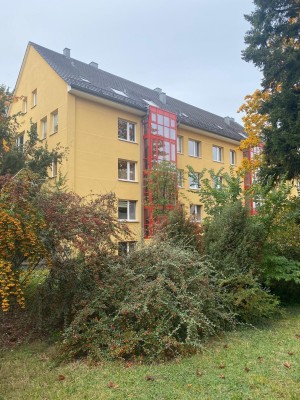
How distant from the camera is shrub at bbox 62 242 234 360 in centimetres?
501

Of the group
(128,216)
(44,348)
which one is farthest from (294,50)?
(128,216)

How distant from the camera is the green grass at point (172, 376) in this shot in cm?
384

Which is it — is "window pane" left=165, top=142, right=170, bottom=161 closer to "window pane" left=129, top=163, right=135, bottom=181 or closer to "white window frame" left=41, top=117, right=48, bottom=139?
"window pane" left=129, top=163, right=135, bottom=181

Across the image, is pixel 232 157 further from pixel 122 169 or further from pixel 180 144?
pixel 122 169

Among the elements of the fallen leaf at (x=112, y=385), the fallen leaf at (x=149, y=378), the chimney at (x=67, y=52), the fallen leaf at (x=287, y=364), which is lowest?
the fallen leaf at (x=112, y=385)

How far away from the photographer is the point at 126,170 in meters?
22.4

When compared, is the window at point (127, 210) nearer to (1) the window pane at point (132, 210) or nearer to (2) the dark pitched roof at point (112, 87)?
(1) the window pane at point (132, 210)

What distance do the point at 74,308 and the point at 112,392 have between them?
1.86 m

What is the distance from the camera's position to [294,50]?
11844mm

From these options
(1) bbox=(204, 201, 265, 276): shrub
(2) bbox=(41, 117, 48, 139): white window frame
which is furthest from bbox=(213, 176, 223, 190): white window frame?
(2) bbox=(41, 117, 48, 139): white window frame

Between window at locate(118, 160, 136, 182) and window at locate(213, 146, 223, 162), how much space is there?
906cm

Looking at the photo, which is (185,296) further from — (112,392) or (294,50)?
(294,50)

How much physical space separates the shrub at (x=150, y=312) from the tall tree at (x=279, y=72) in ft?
21.7

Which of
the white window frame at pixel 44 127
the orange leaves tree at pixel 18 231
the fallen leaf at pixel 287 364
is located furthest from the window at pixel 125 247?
the white window frame at pixel 44 127
